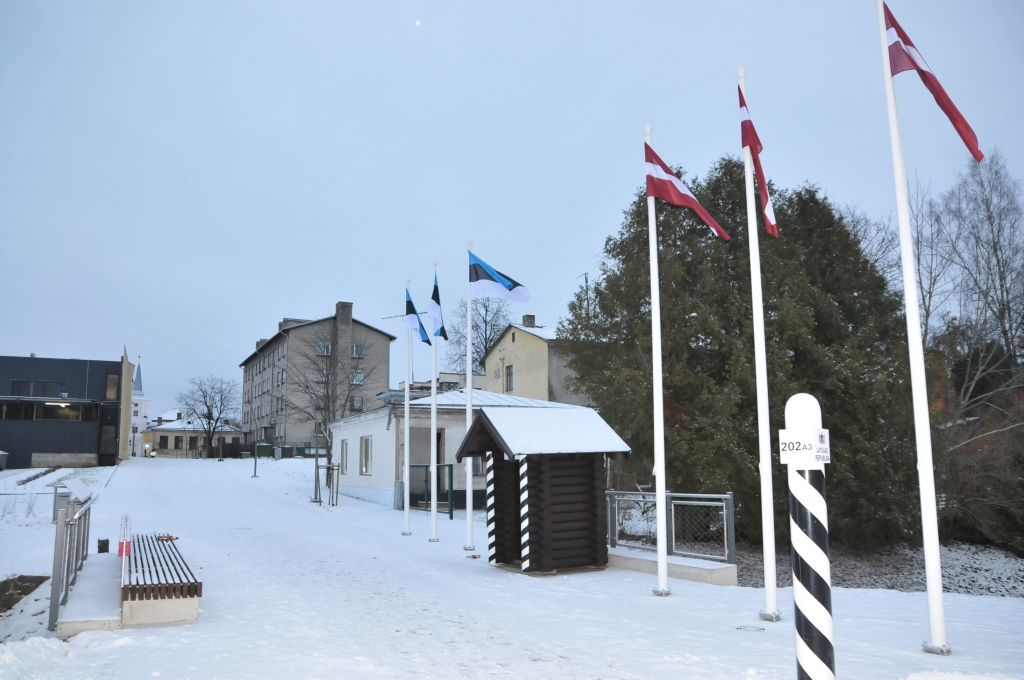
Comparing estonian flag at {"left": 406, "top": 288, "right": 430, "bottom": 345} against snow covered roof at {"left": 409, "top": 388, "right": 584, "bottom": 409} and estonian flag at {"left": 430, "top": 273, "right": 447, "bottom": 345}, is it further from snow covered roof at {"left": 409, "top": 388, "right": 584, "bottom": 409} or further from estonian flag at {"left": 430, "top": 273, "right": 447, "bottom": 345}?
snow covered roof at {"left": 409, "top": 388, "right": 584, "bottom": 409}

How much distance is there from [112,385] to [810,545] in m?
45.3

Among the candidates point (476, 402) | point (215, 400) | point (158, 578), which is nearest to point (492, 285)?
point (158, 578)

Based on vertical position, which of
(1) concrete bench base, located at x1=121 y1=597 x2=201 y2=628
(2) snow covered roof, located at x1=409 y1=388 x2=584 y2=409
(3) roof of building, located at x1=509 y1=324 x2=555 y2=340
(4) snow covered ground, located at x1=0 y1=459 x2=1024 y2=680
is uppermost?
(3) roof of building, located at x1=509 y1=324 x2=555 y2=340

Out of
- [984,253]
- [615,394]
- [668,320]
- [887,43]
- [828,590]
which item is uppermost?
[984,253]

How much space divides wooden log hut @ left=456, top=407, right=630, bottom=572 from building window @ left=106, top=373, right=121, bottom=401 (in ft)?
119

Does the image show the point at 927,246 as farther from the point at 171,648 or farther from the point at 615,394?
the point at 171,648

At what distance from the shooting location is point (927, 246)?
947 inches

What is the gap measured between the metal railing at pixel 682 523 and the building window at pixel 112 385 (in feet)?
115

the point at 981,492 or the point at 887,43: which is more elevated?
the point at 887,43

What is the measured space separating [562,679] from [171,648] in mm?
3767

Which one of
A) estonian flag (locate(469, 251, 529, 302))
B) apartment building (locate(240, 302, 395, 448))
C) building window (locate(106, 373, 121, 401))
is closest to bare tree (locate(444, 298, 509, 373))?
apartment building (locate(240, 302, 395, 448))

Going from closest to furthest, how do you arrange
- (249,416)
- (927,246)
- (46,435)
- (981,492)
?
(981,492)
(927,246)
(46,435)
(249,416)

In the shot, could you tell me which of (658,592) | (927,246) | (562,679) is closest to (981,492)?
(927,246)

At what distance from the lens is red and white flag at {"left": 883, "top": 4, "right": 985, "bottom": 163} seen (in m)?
7.54
